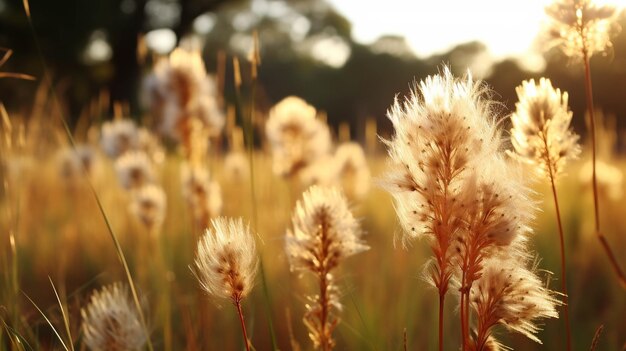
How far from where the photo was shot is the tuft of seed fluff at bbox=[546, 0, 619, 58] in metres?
0.96

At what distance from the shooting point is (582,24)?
967 mm

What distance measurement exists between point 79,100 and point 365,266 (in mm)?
Answer: 16787

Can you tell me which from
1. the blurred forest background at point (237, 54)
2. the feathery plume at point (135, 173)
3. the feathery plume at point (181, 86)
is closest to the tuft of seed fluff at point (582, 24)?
the feathery plume at point (181, 86)

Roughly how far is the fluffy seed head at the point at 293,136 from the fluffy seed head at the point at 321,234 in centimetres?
120

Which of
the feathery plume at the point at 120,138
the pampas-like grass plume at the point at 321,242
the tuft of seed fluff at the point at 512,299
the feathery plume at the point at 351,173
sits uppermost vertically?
the feathery plume at the point at 120,138

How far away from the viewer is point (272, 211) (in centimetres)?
355

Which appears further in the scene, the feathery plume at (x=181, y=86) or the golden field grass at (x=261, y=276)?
the feathery plume at (x=181, y=86)

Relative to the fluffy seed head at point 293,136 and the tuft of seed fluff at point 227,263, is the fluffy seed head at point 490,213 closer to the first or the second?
the tuft of seed fluff at point 227,263

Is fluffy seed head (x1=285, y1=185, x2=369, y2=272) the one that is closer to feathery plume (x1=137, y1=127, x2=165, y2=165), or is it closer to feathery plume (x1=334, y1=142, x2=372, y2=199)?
feathery plume (x1=137, y1=127, x2=165, y2=165)

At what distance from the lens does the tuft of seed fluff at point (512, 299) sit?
885mm

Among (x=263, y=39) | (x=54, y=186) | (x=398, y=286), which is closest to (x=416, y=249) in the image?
(x=398, y=286)

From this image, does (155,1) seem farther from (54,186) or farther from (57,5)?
(54,186)

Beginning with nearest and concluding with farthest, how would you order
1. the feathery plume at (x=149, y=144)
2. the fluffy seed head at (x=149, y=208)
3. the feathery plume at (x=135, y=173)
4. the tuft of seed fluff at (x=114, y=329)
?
the tuft of seed fluff at (x=114, y=329), the fluffy seed head at (x=149, y=208), the feathery plume at (x=135, y=173), the feathery plume at (x=149, y=144)

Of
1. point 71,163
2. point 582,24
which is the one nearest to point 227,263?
point 582,24
